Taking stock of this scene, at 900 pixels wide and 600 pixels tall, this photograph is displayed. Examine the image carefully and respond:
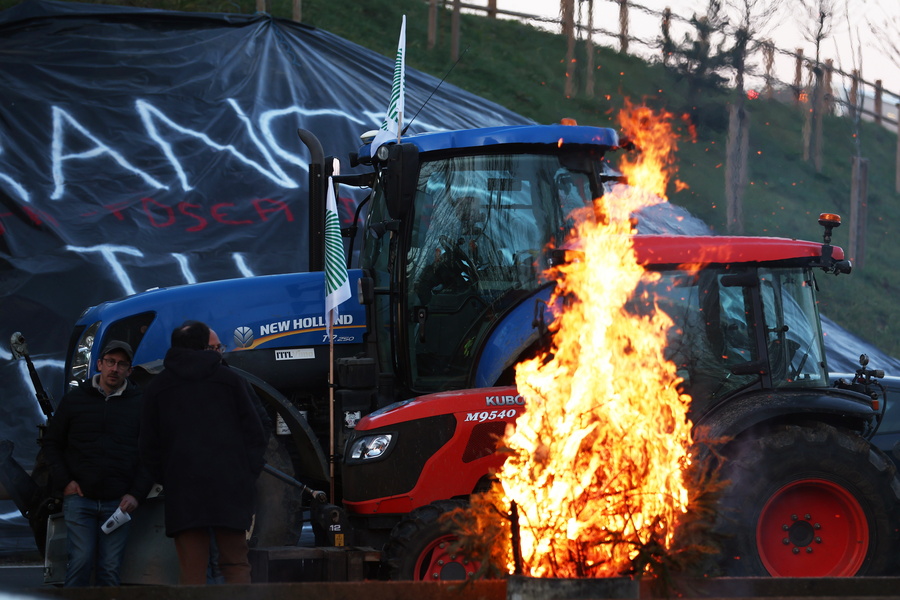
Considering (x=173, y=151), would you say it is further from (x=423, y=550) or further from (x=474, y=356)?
(x=423, y=550)

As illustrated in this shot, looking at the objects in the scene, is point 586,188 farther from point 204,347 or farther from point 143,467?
point 143,467

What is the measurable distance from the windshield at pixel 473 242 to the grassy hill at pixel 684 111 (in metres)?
14.2

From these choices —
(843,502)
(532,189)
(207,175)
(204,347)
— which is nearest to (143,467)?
(204,347)

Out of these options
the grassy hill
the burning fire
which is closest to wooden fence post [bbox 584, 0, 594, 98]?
the grassy hill

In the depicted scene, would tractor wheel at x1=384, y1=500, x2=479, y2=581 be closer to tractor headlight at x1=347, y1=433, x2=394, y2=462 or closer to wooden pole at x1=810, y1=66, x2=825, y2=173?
tractor headlight at x1=347, y1=433, x2=394, y2=462

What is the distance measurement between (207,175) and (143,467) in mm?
9271

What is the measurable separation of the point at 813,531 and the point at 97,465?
413 centimetres

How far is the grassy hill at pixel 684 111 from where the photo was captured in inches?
934

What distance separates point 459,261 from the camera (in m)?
7.36

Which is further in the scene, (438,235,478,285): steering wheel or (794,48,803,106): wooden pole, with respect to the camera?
(794,48,803,106): wooden pole

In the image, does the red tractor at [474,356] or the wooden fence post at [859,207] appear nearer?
the red tractor at [474,356]

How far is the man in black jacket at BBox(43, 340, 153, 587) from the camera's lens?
20.6 ft

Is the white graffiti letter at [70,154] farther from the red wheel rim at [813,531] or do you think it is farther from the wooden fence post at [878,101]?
the wooden fence post at [878,101]

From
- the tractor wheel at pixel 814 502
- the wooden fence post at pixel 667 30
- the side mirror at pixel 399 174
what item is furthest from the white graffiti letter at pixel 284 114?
the tractor wheel at pixel 814 502
